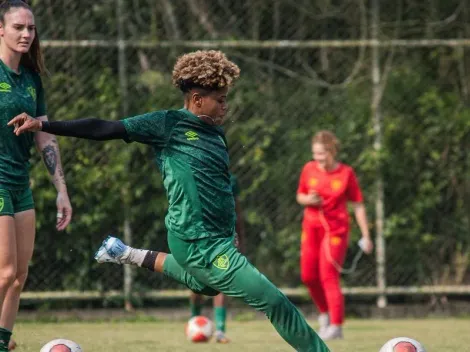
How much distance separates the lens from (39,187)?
11.0 meters

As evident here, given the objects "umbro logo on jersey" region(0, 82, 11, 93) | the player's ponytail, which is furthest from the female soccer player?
"umbro logo on jersey" region(0, 82, 11, 93)

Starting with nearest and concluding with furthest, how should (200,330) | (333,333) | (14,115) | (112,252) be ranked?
(112,252) < (14,115) < (200,330) < (333,333)

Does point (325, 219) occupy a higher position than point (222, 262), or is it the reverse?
point (325, 219)

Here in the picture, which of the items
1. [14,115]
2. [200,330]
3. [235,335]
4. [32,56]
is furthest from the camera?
[235,335]

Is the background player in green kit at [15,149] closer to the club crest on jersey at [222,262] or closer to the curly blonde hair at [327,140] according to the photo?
the club crest on jersey at [222,262]

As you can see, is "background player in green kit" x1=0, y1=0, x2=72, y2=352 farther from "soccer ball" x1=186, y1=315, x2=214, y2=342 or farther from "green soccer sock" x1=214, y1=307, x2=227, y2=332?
"green soccer sock" x1=214, y1=307, x2=227, y2=332

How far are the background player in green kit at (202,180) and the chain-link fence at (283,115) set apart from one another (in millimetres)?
5491

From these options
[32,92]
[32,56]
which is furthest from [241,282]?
[32,56]

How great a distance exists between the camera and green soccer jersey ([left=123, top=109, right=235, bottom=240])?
5.56 meters

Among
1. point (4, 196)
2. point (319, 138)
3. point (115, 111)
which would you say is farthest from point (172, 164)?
point (115, 111)

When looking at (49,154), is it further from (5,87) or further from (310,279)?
(310,279)

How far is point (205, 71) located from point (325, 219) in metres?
4.39

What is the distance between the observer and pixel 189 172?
5.57 meters

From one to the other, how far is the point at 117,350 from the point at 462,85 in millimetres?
5279
